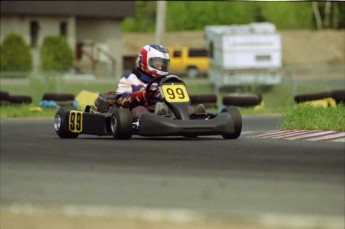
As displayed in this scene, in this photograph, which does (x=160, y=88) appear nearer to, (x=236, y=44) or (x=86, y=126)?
(x=86, y=126)

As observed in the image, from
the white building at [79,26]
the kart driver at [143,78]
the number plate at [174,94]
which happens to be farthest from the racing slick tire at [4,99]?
the white building at [79,26]

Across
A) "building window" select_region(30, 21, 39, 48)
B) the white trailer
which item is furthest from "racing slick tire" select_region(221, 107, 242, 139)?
"building window" select_region(30, 21, 39, 48)

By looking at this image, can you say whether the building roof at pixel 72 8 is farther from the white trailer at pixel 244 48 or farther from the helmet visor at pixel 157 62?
the helmet visor at pixel 157 62

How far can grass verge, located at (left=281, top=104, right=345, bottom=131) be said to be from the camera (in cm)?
1580

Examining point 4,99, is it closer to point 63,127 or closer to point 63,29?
point 63,127

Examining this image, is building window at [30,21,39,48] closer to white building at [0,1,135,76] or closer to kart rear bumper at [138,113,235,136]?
white building at [0,1,135,76]

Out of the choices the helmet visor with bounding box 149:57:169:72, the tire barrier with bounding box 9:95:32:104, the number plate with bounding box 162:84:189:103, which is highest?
the helmet visor with bounding box 149:57:169:72

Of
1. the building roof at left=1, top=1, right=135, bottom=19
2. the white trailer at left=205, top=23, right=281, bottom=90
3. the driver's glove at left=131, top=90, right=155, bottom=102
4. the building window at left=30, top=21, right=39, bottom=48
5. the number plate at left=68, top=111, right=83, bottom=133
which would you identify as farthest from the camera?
the building window at left=30, top=21, right=39, bottom=48

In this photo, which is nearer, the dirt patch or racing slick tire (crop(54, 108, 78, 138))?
racing slick tire (crop(54, 108, 78, 138))

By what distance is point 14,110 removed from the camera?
27.6 m

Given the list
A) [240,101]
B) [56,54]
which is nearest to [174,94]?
[240,101]

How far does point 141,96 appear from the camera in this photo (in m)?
15.2

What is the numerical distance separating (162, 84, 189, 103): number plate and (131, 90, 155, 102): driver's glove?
44 cm

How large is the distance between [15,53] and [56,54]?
3599mm
